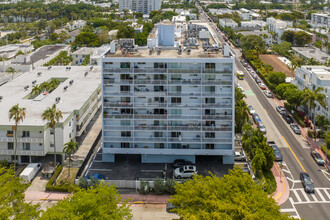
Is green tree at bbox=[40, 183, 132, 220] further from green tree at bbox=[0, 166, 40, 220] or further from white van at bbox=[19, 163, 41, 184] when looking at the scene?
white van at bbox=[19, 163, 41, 184]

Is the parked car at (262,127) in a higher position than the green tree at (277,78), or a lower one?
lower

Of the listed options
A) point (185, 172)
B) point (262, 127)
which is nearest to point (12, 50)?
point (262, 127)

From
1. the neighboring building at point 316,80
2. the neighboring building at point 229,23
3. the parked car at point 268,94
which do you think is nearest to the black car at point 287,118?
the neighboring building at point 316,80

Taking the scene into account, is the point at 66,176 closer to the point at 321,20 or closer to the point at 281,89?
the point at 281,89

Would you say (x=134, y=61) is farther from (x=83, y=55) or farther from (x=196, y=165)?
(x=83, y=55)

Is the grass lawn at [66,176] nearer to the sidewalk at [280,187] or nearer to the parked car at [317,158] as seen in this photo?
the sidewalk at [280,187]

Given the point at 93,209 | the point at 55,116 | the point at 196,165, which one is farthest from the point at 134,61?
the point at 93,209
